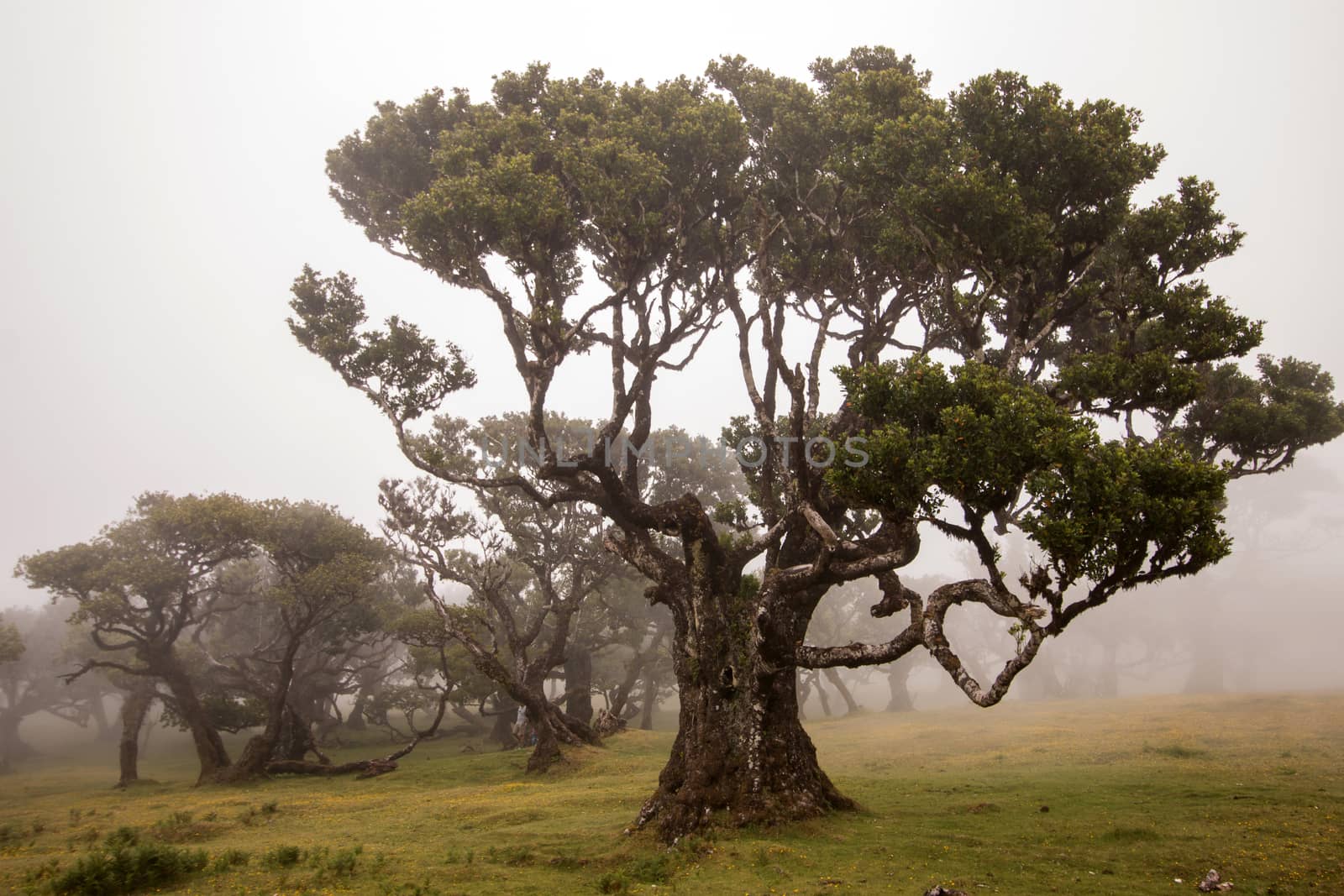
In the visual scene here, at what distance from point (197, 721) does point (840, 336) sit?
36465 mm

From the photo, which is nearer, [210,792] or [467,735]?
[210,792]

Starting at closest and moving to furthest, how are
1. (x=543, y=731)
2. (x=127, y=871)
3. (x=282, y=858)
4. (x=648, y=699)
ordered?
(x=127, y=871) → (x=282, y=858) → (x=543, y=731) → (x=648, y=699)

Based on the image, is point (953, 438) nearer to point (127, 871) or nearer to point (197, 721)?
point (127, 871)

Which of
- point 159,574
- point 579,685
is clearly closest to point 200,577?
point 159,574

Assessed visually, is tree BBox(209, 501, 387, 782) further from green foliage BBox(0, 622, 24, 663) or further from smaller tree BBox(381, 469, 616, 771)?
green foliage BBox(0, 622, 24, 663)

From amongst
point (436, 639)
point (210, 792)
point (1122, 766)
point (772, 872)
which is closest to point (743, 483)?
point (436, 639)

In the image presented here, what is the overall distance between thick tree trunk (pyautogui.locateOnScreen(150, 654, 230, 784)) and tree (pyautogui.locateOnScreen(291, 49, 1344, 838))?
22.8 m

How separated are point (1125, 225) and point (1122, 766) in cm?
1836

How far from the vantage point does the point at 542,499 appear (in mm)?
22609

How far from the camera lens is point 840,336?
24062 mm

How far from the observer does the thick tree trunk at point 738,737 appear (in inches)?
659

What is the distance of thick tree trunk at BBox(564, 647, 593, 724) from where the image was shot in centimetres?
4397

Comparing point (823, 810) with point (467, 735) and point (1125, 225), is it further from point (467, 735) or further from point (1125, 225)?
point (467, 735)

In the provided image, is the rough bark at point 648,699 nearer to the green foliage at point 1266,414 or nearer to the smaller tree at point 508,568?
the smaller tree at point 508,568
